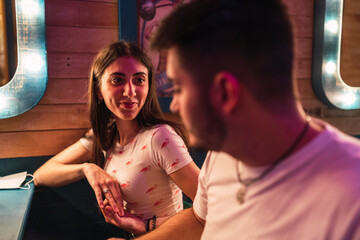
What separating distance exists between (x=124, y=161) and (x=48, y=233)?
920 mm

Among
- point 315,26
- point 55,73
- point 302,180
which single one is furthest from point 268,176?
point 315,26

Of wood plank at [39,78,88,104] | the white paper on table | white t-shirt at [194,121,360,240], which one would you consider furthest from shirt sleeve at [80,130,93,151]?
white t-shirt at [194,121,360,240]

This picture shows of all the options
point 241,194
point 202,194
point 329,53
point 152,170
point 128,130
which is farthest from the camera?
point 329,53

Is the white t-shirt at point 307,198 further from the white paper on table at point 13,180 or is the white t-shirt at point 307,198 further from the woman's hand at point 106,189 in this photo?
the white paper on table at point 13,180

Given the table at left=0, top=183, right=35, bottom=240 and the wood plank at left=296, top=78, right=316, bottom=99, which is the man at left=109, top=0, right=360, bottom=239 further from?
the wood plank at left=296, top=78, right=316, bottom=99

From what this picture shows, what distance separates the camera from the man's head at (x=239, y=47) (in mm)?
638

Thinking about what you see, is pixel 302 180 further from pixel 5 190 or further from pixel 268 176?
pixel 5 190

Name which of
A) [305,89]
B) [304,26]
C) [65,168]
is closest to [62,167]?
[65,168]

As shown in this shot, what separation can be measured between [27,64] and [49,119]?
354 mm

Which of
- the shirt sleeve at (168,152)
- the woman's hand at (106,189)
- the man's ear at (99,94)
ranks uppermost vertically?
the man's ear at (99,94)

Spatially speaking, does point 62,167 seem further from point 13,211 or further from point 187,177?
point 187,177

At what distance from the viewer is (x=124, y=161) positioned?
5.17 feet

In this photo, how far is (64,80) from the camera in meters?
2.00

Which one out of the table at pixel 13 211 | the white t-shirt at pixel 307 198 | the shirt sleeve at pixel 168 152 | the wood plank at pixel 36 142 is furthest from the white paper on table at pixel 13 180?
the white t-shirt at pixel 307 198
